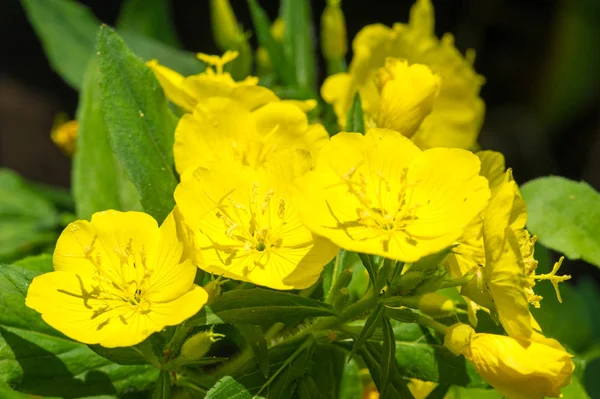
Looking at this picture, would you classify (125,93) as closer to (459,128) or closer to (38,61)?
(459,128)

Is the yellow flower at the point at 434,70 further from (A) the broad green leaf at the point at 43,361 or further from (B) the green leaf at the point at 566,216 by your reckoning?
(A) the broad green leaf at the point at 43,361

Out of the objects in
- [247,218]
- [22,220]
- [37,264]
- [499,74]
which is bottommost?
[499,74]

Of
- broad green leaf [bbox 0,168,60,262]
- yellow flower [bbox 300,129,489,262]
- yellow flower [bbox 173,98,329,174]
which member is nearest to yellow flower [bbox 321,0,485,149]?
yellow flower [bbox 173,98,329,174]

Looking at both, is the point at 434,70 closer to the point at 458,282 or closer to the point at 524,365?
the point at 458,282

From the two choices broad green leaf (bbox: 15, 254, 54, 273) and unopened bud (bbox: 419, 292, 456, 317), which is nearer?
unopened bud (bbox: 419, 292, 456, 317)

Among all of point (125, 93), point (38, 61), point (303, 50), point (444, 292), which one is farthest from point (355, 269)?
point (38, 61)

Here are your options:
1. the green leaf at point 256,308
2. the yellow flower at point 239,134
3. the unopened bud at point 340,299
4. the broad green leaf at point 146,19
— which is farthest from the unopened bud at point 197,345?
the broad green leaf at point 146,19

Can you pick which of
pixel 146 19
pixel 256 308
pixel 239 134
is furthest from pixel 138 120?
pixel 146 19

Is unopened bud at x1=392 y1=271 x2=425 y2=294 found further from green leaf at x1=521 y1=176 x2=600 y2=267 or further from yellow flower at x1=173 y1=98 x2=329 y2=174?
green leaf at x1=521 y1=176 x2=600 y2=267
